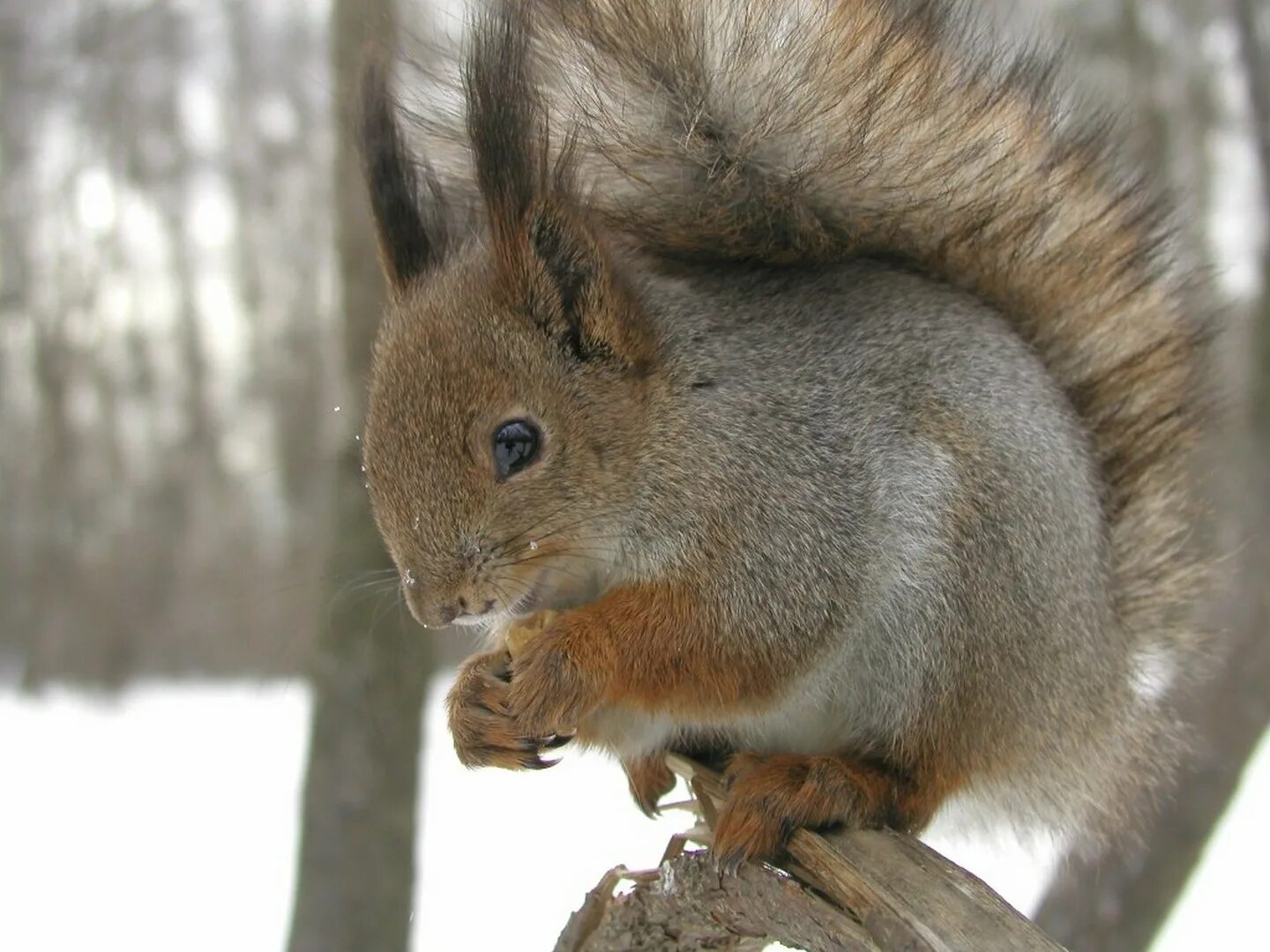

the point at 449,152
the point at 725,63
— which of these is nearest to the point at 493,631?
the point at 449,152

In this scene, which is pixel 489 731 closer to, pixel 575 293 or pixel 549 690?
pixel 549 690

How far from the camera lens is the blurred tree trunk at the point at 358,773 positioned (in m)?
2.76

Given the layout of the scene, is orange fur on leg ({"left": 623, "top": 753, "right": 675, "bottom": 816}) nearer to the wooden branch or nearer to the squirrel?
the squirrel

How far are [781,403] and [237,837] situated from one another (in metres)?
3.33

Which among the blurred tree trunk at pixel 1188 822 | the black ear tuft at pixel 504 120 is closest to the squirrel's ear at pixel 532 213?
the black ear tuft at pixel 504 120

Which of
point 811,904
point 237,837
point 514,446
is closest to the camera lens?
point 811,904

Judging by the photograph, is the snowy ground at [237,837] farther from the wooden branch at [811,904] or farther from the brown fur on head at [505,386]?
the brown fur on head at [505,386]

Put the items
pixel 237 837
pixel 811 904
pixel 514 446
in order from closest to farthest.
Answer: pixel 811 904
pixel 514 446
pixel 237 837

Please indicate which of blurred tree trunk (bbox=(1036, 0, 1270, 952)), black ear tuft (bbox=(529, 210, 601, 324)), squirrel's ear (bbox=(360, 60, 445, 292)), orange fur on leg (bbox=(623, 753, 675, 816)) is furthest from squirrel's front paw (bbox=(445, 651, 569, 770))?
blurred tree trunk (bbox=(1036, 0, 1270, 952))

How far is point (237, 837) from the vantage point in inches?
170

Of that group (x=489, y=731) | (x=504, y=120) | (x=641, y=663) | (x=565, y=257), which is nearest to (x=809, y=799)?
(x=641, y=663)

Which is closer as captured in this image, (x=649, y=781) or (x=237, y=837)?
(x=649, y=781)

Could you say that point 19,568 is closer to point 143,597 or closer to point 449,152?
point 143,597

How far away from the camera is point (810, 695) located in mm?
1594
